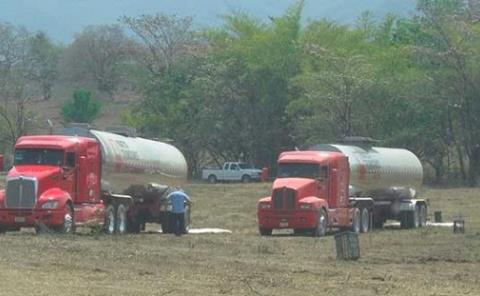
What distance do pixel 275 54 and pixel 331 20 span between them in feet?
23.5

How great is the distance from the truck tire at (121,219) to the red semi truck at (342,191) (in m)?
4.31

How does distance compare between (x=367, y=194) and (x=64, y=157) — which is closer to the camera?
(x=64, y=157)

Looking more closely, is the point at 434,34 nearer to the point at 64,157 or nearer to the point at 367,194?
the point at 367,194

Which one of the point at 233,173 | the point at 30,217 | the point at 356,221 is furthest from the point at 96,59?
the point at 30,217

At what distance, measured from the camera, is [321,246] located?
102 feet

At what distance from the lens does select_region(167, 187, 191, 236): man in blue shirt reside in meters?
37.6

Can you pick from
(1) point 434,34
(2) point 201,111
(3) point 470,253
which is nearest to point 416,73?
(1) point 434,34

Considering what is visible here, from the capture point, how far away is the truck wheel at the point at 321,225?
36781mm

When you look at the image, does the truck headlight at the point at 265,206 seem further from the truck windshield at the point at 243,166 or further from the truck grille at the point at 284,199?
the truck windshield at the point at 243,166

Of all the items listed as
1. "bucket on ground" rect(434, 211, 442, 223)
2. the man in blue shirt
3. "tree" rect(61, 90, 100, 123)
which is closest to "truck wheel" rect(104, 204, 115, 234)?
the man in blue shirt

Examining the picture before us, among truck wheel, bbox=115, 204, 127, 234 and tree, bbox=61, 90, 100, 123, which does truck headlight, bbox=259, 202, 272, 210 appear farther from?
tree, bbox=61, 90, 100, 123

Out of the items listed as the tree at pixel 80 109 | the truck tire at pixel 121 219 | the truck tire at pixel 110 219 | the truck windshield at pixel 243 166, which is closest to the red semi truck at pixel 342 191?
the truck tire at pixel 121 219

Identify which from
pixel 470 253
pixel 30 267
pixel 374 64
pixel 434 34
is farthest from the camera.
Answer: pixel 374 64

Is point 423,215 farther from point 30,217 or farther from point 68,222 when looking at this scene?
point 30,217
